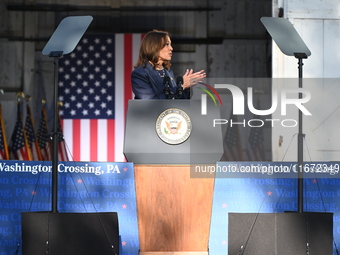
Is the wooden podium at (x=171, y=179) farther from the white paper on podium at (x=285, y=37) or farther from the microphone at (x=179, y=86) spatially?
the white paper on podium at (x=285, y=37)

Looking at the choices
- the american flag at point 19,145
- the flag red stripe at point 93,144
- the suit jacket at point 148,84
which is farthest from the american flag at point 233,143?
the suit jacket at point 148,84

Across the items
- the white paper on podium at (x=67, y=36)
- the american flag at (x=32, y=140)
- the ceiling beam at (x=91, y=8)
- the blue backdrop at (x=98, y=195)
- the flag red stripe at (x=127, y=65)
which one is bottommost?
the blue backdrop at (x=98, y=195)

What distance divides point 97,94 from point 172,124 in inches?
243

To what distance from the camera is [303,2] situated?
7.05m

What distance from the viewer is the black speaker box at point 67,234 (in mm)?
3971

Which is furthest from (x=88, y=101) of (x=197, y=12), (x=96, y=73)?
(x=197, y=12)

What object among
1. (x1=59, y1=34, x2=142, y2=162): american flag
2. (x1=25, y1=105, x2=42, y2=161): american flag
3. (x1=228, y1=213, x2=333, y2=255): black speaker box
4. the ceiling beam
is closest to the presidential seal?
(x1=228, y1=213, x2=333, y2=255): black speaker box

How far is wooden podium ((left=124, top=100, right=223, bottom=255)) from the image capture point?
4.10 meters

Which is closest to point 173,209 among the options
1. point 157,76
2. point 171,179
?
point 171,179

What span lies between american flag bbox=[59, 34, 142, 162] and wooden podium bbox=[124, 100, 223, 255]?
5.87 meters

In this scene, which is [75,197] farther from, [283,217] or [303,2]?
[303,2]

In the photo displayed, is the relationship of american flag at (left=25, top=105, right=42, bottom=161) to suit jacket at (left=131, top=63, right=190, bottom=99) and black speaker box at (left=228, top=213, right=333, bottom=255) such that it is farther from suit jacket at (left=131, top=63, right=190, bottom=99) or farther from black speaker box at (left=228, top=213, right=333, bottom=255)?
black speaker box at (left=228, top=213, right=333, bottom=255)

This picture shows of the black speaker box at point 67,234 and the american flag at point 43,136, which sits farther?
the american flag at point 43,136

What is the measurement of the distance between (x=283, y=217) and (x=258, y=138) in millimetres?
6019
